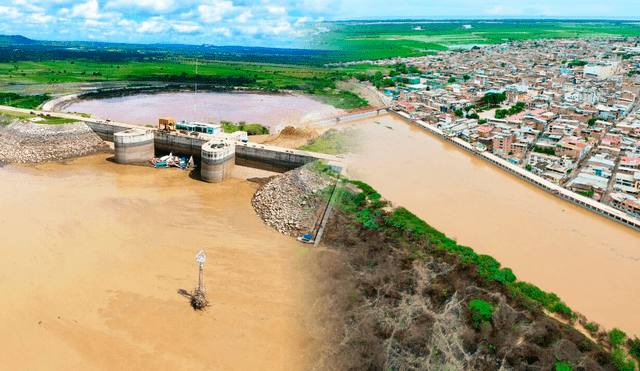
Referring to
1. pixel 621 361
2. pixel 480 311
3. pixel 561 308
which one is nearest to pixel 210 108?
pixel 480 311

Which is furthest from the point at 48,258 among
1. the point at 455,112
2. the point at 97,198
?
the point at 455,112

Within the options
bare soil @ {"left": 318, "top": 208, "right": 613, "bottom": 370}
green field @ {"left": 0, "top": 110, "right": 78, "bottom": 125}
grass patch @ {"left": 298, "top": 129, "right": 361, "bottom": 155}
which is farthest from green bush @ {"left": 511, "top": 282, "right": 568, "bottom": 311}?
green field @ {"left": 0, "top": 110, "right": 78, "bottom": 125}

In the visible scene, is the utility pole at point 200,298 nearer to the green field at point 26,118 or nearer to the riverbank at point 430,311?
the riverbank at point 430,311

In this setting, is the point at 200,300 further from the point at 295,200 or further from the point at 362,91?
the point at 362,91

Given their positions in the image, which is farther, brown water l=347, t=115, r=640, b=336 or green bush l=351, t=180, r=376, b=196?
green bush l=351, t=180, r=376, b=196

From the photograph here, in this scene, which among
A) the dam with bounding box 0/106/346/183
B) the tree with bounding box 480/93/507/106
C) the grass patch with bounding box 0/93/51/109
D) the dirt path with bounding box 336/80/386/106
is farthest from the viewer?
the dirt path with bounding box 336/80/386/106

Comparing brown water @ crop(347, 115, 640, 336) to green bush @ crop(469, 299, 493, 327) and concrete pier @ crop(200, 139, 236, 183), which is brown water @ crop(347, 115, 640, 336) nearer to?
green bush @ crop(469, 299, 493, 327)

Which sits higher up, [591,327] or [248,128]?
[248,128]
